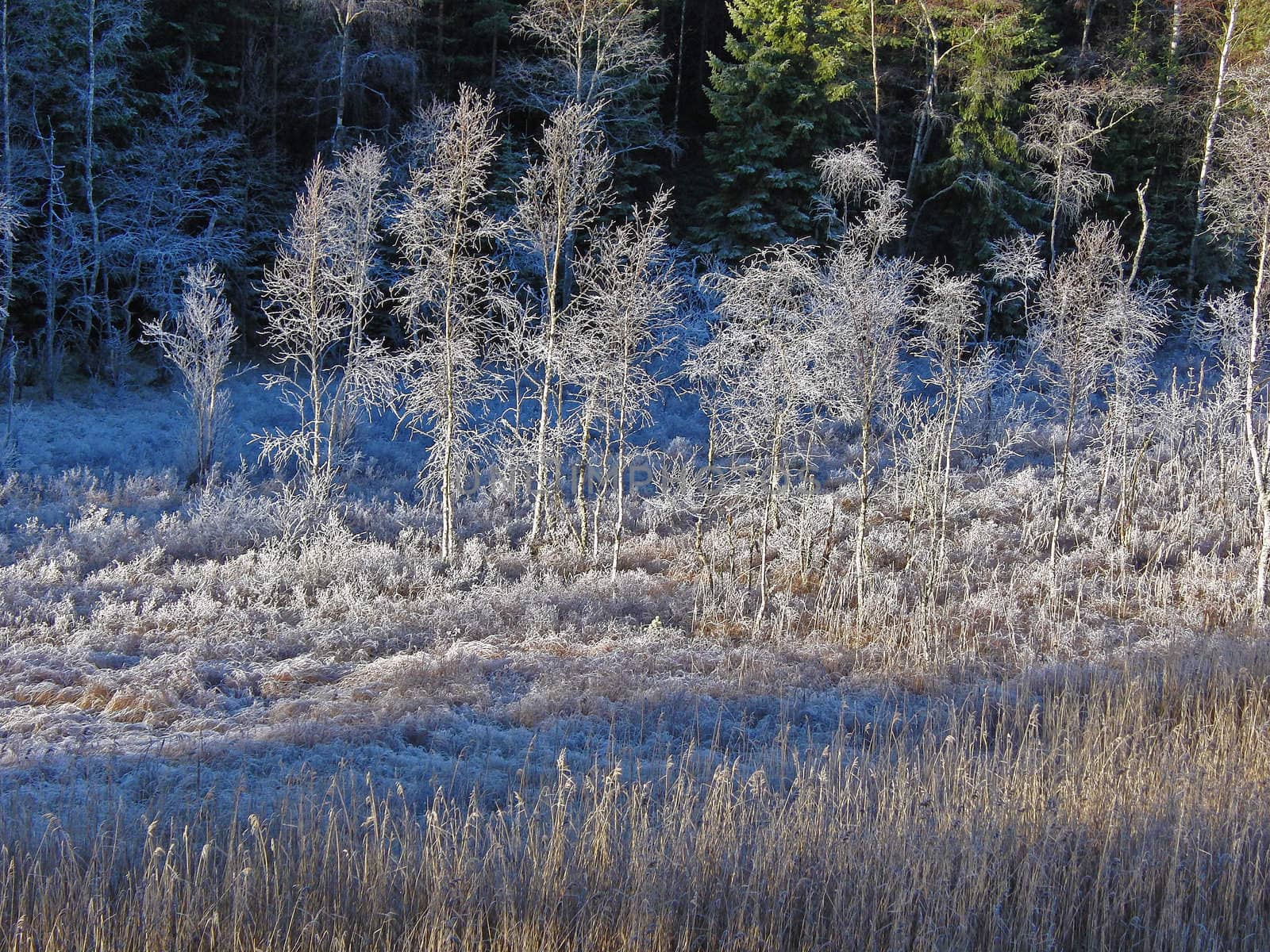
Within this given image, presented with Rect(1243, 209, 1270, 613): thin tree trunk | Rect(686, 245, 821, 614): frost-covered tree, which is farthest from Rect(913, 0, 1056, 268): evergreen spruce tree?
Rect(1243, 209, 1270, 613): thin tree trunk

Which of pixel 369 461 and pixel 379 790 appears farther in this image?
pixel 369 461

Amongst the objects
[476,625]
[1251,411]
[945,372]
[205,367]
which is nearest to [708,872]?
[476,625]

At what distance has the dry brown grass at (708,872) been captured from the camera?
3.53 m

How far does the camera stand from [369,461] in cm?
2098

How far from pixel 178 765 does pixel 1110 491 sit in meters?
18.0

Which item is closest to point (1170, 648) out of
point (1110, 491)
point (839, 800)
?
point (839, 800)

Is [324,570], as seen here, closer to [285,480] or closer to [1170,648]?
[285,480]

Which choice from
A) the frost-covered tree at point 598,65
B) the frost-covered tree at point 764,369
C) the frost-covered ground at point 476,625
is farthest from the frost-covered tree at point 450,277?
the frost-covered tree at point 598,65

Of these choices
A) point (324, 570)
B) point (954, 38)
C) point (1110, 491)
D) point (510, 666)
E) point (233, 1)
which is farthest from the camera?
point (954, 38)

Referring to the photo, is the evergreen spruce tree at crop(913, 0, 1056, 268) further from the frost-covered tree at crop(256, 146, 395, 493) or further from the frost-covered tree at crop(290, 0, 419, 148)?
the frost-covered tree at crop(256, 146, 395, 493)

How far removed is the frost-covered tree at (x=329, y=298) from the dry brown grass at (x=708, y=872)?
12.2 metres

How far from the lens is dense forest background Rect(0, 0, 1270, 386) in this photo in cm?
2284

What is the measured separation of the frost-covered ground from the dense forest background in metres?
7.29

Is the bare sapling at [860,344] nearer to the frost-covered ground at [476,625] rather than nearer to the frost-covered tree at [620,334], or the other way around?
the frost-covered ground at [476,625]
